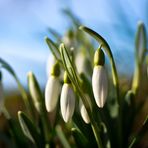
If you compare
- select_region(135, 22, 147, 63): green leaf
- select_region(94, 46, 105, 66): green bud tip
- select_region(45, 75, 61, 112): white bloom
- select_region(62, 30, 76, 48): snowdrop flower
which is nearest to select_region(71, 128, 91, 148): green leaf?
select_region(45, 75, 61, 112): white bloom

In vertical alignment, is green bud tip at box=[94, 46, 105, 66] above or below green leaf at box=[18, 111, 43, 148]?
above

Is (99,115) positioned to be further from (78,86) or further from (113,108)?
(78,86)

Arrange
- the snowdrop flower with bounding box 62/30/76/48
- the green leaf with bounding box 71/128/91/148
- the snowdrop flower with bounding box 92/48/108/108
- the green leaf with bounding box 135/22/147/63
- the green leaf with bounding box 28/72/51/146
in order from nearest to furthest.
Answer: the snowdrop flower with bounding box 92/48/108/108, the green leaf with bounding box 71/128/91/148, the green leaf with bounding box 28/72/51/146, the green leaf with bounding box 135/22/147/63, the snowdrop flower with bounding box 62/30/76/48

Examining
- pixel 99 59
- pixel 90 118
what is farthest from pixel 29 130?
pixel 99 59

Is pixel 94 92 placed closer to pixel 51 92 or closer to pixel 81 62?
pixel 51 92

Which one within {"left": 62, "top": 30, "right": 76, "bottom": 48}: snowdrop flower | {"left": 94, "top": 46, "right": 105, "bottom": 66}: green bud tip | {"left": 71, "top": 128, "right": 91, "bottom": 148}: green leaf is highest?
{"left": 62, "top": 30, "right": 76, "bottom": 48}: snowdrop flower

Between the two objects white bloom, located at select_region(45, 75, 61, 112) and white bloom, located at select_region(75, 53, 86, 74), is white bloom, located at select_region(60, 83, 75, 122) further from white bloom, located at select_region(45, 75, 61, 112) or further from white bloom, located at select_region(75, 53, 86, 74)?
white bloom, located at select_region(75, 53, 86, 74)

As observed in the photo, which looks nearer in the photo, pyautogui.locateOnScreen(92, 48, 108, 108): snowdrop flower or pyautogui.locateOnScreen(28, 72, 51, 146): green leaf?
pyautogui.locateOnScreen(92, 48, 108, 108): snowdrop flower

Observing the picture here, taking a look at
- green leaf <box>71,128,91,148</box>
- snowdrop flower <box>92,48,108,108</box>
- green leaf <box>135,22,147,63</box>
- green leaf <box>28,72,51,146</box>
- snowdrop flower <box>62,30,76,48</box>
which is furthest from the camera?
snowdrop flower <box>62,30,76,48</box>

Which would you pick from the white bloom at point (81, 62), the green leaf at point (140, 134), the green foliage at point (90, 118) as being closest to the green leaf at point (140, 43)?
the green foliage at point (90, 118)
